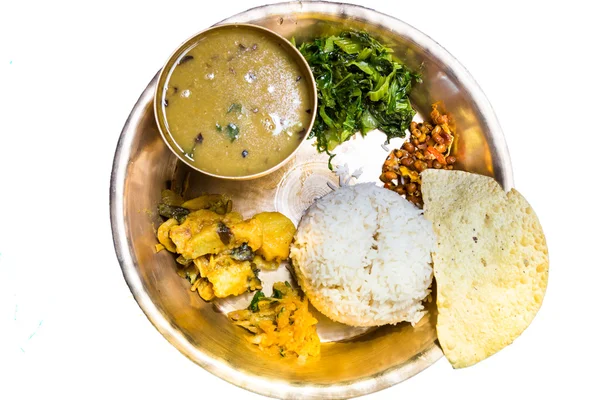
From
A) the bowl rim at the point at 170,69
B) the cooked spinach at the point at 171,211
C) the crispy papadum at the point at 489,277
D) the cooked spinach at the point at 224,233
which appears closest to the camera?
the bowl rim at the point at 170,69

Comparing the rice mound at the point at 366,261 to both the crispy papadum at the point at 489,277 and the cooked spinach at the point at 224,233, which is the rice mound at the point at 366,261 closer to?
the crispy papadum at the point at 489,277

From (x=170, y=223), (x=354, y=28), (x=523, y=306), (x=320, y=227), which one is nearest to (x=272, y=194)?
(x=320, y=227)

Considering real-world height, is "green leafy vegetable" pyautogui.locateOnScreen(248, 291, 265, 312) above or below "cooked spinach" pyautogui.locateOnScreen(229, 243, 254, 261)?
below

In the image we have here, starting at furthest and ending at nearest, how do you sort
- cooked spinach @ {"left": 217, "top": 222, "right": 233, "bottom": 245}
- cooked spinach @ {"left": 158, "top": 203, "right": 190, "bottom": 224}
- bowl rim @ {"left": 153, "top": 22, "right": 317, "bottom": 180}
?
cooked spinach @ {"left": 158, "top": 203, "right": 190, "bottom": 224} < cooked spinach @ {"left": 217, "top": 222, "right": 233, "bottom": 245} < bowl rim @ {"left": 153, "top": 22, "right": 317, "bottom": 180}

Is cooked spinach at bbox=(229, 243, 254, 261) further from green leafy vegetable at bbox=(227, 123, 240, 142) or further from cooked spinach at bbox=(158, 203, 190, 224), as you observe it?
green leafy vegetable at bbox=(227, 123, 240, 142)

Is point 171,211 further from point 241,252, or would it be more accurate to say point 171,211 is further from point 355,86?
point 355,86

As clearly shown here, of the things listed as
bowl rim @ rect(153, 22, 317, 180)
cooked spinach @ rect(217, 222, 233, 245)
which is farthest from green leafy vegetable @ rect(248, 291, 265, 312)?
bowl rim @ rect(153, 22, 317, 180)

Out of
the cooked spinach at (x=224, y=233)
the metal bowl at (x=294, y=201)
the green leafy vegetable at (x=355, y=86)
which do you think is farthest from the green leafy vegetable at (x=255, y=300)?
the green leafy vegetable at (x=355, y=86)
